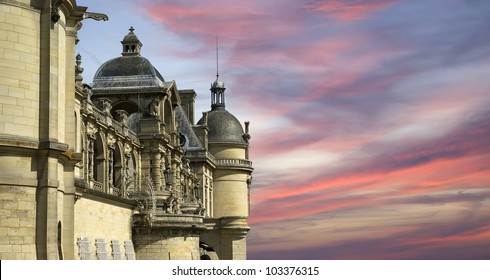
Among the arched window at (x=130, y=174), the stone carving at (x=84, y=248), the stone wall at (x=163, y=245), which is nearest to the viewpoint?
the stone carving at (x=84, y=248)

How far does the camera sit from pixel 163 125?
207ft

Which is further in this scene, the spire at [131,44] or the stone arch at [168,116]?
the spire at [131,44]

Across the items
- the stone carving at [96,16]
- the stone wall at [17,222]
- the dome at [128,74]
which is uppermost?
the dome at [128,74]

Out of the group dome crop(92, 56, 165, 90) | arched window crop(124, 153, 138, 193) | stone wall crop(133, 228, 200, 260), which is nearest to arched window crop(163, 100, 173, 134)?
dome crop(92, 56, 165, 90)

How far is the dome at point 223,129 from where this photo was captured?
309 feet

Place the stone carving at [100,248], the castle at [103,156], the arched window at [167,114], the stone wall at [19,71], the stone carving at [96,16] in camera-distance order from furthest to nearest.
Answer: the arched window at [167,114] → the stone carving at [100,248] → the stone carving at [96,16] → the castle at [103,156] → the stone wall at [19,71]

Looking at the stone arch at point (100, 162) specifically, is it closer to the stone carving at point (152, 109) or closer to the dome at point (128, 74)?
the stone carving at point (152, 109)

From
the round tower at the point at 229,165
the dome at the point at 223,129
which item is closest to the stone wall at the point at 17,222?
the round tower at the point at 229,165

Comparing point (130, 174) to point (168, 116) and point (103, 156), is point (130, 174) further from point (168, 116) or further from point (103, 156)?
point (168, 116)

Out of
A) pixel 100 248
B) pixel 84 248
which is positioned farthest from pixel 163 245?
pixel 84 248

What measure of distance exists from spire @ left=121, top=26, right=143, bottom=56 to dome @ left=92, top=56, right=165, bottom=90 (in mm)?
721

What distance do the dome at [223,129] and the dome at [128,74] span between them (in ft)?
85.6
